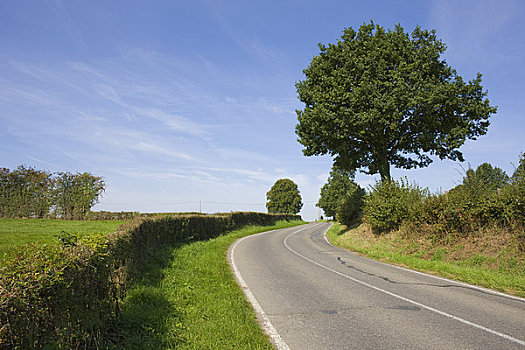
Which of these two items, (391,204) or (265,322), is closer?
(265,322)

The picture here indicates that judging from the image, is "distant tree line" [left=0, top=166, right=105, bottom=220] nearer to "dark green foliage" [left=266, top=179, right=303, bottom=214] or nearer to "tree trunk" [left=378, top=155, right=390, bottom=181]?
"tree trunk" [left=378, top=155, right=390, bottom=181]

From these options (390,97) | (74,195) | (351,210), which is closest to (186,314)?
(390,97)

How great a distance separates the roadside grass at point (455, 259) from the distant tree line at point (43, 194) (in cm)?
3269

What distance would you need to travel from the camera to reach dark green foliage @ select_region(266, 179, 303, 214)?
85688mm

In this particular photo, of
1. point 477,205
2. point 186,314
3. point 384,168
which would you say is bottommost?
point 186,314

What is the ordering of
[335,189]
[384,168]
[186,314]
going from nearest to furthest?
[186,314], [384,168], [335,189]

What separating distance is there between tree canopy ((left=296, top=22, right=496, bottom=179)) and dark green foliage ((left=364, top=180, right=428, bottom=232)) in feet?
11.5

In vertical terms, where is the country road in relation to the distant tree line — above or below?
below

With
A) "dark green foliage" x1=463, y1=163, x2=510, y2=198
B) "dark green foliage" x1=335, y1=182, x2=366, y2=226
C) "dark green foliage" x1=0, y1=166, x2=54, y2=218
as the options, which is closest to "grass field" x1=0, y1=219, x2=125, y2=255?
"dark green foliage" x1=0, y1=166, x2=54, y2=218

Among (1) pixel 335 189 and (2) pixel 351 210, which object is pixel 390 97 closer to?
(2) pixel 351 210

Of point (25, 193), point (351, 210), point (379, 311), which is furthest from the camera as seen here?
point (25, 193)

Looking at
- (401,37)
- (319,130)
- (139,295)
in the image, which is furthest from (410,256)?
(401,37)

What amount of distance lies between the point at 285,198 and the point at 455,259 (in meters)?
73.5

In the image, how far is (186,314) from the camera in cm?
628
